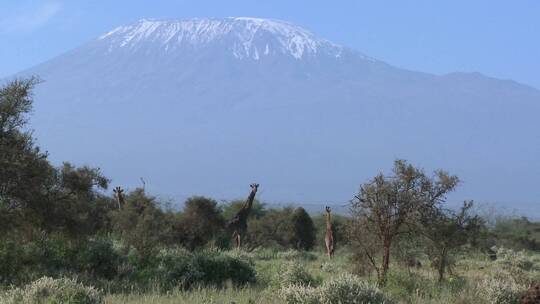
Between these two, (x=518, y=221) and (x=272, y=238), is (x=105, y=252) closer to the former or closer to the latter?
(x=272, y=238)

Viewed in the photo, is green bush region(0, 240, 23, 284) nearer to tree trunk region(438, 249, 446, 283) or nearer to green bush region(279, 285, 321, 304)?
green bush region(279, 285, 321, 304)

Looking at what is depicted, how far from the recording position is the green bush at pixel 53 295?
9.07 meters

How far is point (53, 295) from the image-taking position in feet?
30.5

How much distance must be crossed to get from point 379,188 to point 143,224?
7.84 m

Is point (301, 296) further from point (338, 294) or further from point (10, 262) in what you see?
point (10, 262)

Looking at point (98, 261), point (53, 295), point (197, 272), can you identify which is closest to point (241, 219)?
point (98, 261)

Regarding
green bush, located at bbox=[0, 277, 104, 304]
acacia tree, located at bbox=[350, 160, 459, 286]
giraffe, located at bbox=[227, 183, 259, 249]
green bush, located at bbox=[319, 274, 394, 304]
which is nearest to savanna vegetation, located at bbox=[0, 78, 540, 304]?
acacia tree, located at bbox=[350, 160, 459, 286]

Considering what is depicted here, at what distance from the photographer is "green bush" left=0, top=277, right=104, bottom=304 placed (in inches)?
357

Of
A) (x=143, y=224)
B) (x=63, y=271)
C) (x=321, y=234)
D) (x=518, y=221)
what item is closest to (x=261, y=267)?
(x=143, y=224)

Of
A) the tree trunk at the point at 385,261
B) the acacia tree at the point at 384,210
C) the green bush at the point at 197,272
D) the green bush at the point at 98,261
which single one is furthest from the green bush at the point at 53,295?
the acacia tree at the point at 384,210

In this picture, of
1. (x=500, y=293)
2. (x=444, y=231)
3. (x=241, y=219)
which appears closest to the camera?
(x=500, y=293)

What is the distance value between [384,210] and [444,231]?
2120 mm

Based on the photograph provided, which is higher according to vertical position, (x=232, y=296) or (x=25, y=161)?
(x=25, y=161)

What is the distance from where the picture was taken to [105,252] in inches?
684
